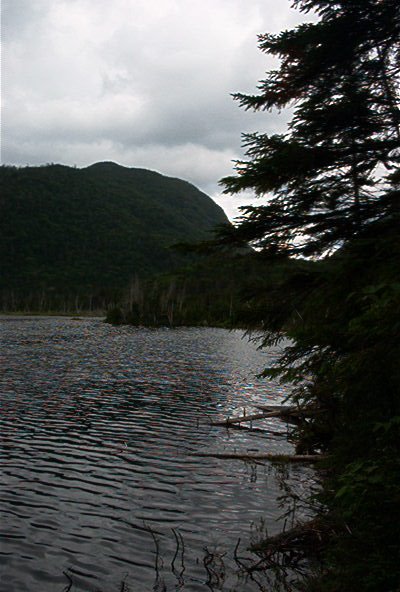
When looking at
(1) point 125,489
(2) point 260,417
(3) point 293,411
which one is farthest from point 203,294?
(1) point 125,489

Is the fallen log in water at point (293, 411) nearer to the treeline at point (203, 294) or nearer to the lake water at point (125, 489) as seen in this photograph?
the lake water at point (125, 489)

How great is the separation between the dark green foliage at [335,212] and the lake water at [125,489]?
1593 millimetres

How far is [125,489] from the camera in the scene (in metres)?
8.20

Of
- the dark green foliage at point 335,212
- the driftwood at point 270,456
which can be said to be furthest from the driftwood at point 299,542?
the driftwood at point 270,456

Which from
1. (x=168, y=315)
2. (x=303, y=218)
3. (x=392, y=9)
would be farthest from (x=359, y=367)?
(x=168, y=315)

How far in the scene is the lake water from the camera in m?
5.58

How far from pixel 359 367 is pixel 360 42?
5143 millimetres

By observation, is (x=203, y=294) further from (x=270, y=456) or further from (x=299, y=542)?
(x=299, y=542)

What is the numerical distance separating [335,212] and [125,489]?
5738 millimetres

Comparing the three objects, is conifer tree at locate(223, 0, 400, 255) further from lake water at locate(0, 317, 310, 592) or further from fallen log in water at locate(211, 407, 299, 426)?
fallen log in water at locate(211, 407, 299, 426)

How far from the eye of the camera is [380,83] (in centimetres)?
706

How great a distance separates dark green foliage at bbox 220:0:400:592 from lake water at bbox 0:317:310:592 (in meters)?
1.59

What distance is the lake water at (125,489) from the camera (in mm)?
5578

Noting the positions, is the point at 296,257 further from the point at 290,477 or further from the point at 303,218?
the point at 290,477
